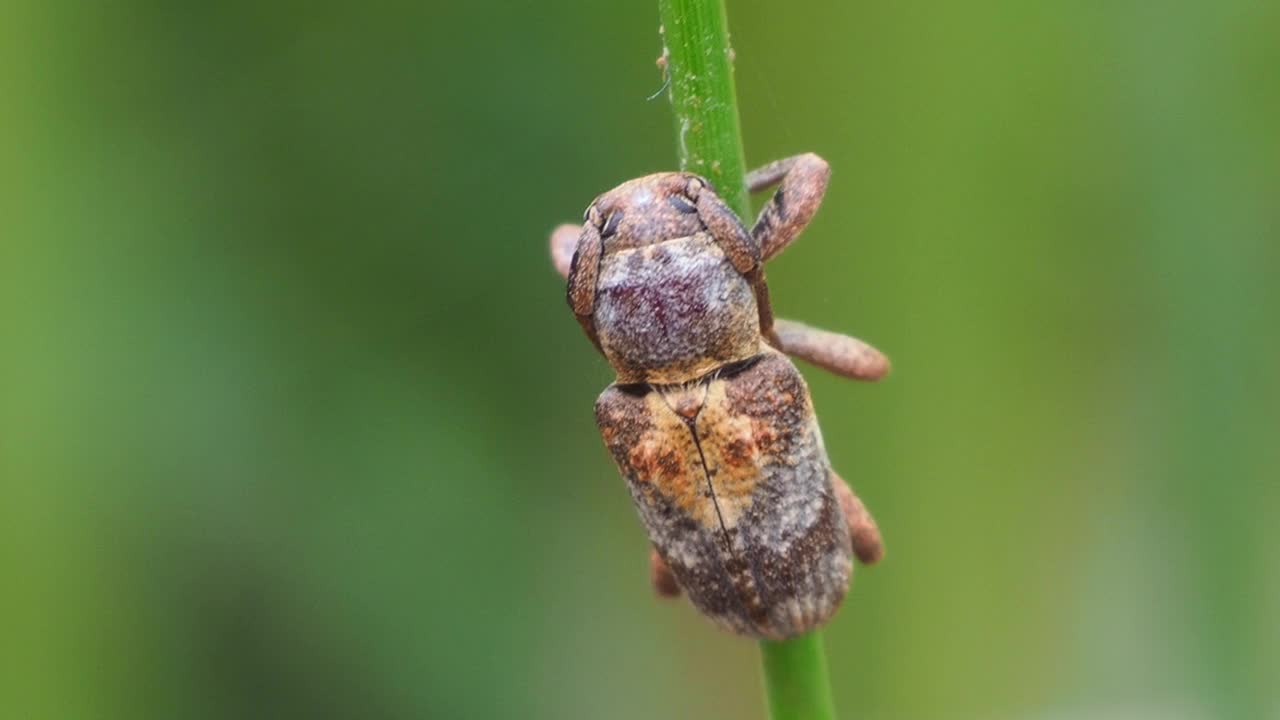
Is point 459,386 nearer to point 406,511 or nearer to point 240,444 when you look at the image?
point 406,511

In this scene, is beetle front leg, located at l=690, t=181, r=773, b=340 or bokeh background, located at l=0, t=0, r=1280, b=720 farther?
bokeh background, located at l=0, t=0, r=1280, b=720

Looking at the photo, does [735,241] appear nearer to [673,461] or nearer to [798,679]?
[673,461]

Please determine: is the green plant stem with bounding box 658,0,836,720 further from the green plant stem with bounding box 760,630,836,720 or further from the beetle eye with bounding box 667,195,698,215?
the beetle eye with bounding box 667,195,698,215

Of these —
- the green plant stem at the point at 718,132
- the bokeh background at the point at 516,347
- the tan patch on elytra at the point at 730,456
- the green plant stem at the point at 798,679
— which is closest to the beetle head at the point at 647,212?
the green plant stem at the point at 718,132

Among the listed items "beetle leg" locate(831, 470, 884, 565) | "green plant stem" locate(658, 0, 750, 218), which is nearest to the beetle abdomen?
"beetle leg" locate(831, 470, 884, 565)

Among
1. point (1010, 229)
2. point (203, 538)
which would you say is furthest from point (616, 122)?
point (203, 538)
